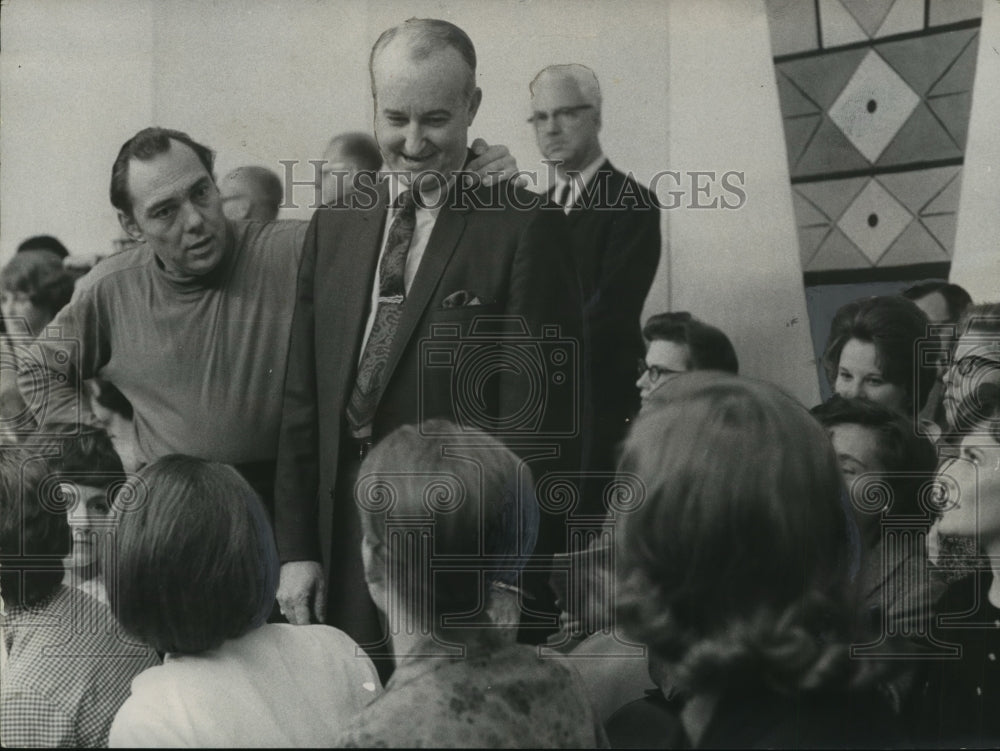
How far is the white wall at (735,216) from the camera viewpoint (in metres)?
3.84

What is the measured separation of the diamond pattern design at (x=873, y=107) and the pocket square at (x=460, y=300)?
4.10 ft

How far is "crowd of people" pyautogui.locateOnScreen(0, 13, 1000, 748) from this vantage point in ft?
12.2

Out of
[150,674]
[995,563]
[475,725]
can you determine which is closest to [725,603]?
[475,725]

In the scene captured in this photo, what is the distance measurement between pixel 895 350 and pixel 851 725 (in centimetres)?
129

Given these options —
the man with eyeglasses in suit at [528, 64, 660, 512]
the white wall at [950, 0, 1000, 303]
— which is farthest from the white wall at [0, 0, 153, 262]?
the white wall at [950, 0, 1000, 303]

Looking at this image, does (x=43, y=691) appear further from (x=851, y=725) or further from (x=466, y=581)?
(x=851, y=725)

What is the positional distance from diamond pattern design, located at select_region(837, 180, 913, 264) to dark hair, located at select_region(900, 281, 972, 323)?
16 cm

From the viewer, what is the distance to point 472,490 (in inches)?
138

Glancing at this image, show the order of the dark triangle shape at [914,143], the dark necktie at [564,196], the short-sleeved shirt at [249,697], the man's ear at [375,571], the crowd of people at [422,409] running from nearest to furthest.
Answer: the short-sleeved shirt at [249,697], the man's ear at [375,571], the crowd of people at [422,409], the dark necktie at [564,196], the dark triangle shape at [914,143]

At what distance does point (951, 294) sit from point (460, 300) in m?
1.52

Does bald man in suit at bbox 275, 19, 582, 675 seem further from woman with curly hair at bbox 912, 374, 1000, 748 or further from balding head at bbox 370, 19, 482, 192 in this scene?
woman with curly hair at bbox 912, 374, 1000, 748

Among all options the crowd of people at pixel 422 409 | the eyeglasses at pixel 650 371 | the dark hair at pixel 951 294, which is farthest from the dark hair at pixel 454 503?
the dark hair at pixel 951 294

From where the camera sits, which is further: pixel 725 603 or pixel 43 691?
pixel 43 691

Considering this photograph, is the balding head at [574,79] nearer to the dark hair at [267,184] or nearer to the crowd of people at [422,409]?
the crowd of people at [422,409]
